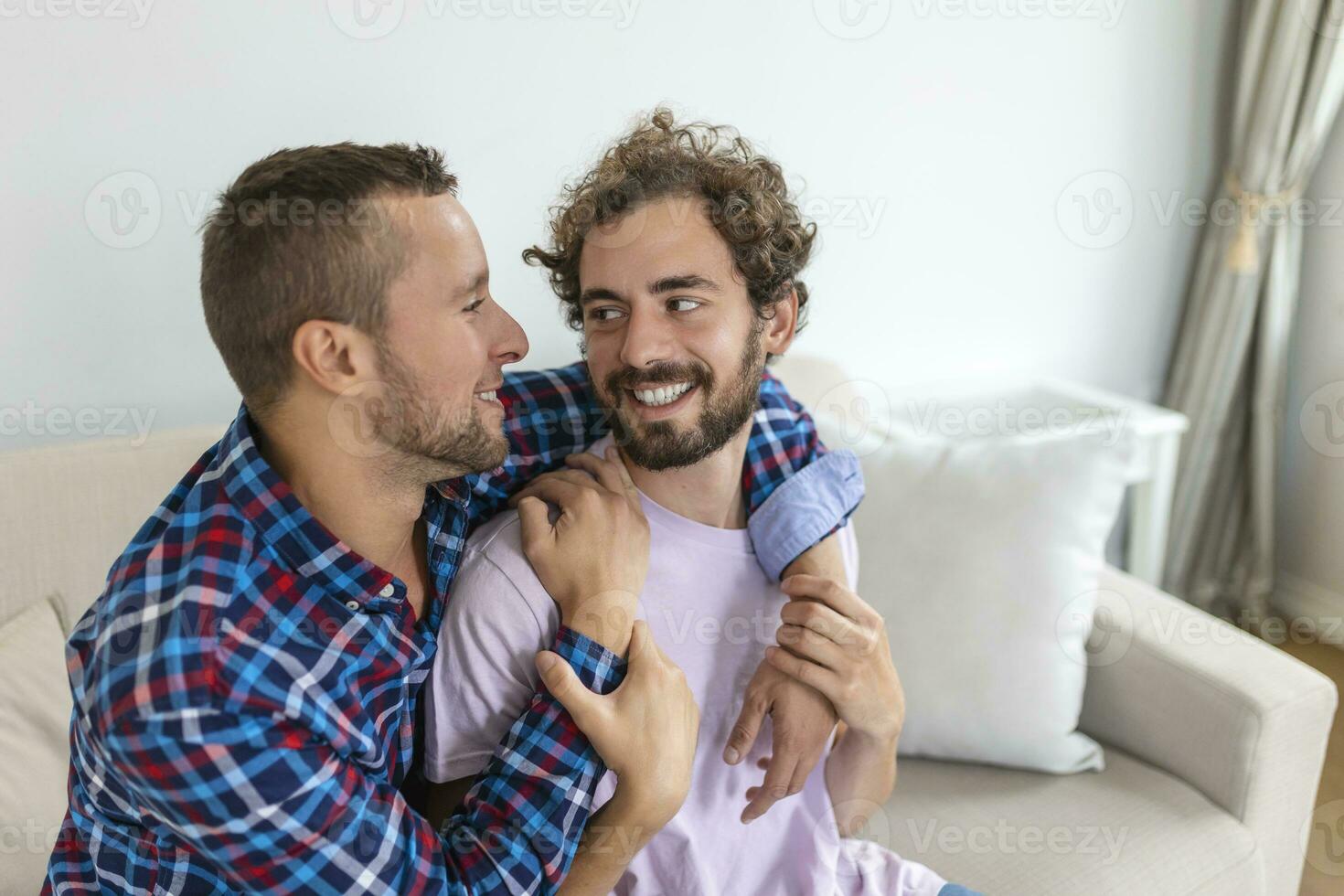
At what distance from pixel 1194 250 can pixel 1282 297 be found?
9.5 inches

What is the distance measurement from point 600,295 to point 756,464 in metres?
0.33

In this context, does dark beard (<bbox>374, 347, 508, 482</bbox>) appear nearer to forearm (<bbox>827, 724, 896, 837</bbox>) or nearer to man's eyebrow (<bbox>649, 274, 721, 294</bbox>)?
man's eyebrow (<bbox>649, 274, 721, 294</bbox>)

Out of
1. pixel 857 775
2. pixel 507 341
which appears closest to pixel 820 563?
pixel 857 775

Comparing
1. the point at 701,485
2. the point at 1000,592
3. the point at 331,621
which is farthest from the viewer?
the point at 1000,592

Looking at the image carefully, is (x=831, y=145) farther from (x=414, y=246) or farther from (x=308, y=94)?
(x=414, y=246)

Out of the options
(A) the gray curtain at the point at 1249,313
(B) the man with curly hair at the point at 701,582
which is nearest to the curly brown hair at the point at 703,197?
(B) the man with curly hair at the point at 701,582

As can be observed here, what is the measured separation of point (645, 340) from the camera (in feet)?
4.36

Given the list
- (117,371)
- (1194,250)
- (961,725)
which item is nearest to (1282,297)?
(1194,250)

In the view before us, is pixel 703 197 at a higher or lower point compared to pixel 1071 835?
higher

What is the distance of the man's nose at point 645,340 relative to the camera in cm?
132

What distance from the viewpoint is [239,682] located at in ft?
3.07

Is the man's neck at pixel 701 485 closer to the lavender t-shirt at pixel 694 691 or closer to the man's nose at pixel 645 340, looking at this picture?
the lavender t-shirt at pixel 694 691

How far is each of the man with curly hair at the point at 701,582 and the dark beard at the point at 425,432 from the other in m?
0.13

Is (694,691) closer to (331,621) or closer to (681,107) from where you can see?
(331,621)
